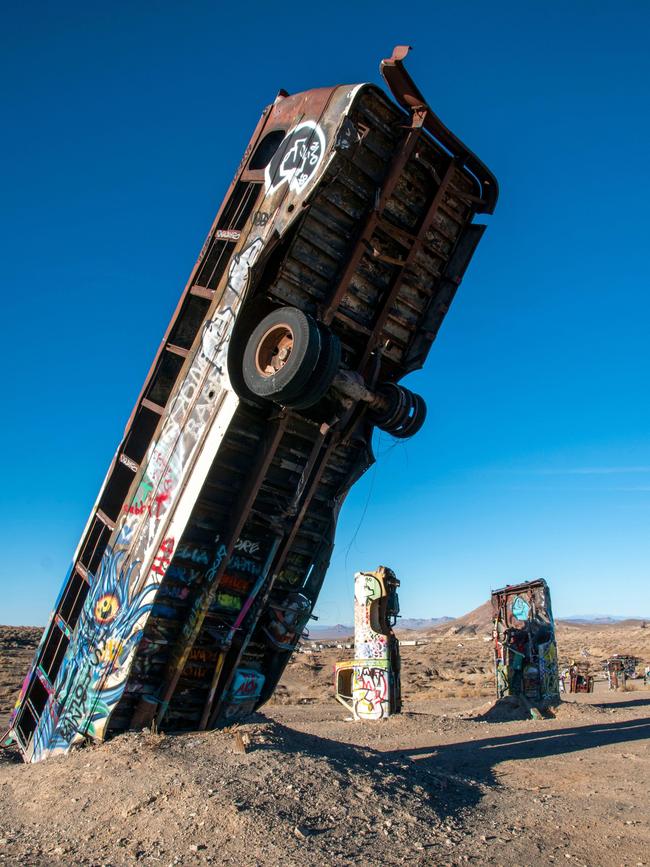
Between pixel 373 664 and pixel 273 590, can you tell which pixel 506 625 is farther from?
pixel 273 590

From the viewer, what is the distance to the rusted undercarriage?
7547mm

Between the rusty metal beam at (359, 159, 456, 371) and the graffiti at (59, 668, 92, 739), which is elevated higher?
the rusty metal beam at (359, 159, 456, 371)

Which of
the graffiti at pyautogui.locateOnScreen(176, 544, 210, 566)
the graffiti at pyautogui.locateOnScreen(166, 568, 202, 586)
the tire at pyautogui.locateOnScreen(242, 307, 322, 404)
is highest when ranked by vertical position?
the tire at pyautogui.locateOnScreen(242, 307, 322, 404)

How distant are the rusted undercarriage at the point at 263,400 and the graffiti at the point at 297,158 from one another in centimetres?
3

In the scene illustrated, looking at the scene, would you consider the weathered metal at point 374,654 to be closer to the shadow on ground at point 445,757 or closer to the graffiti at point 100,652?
the shadow on ground at point 445,757

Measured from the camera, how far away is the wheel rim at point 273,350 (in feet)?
24.0

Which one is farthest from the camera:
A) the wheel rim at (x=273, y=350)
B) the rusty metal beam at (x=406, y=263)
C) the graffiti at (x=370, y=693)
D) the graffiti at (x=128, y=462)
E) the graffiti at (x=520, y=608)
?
the graffiti at (x=520, y=608)

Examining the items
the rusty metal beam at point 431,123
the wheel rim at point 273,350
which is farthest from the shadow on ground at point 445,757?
the rusty metal beam at point 431,123

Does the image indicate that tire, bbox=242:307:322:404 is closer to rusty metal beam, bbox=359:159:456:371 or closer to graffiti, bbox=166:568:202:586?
rusty metal beam, bbox=359:159:456:371

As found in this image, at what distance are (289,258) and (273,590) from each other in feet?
15.7

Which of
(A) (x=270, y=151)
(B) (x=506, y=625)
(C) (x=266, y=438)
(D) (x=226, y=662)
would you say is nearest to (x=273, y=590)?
(D) (x=226, y=662)

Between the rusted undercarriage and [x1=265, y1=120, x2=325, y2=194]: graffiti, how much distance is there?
0.03m

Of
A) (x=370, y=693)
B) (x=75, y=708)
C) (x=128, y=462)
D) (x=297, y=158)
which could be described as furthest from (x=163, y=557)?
(x=370, y=693)

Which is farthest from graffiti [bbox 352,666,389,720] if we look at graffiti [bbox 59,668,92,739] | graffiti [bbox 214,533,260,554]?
graffiti [bbox 59,668,92,739]
